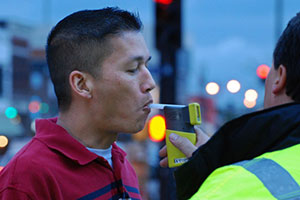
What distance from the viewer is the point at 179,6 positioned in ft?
19.0

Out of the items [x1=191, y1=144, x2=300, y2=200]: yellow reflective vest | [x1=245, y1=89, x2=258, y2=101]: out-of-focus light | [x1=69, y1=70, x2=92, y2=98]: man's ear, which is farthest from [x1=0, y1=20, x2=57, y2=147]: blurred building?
[x1=191, y1=144, x2=300, y2=200]: yellow reflective vest

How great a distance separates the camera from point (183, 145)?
6.14 feet

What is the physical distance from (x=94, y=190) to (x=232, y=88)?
444cm

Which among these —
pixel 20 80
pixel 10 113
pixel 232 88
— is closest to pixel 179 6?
pixel 232 88

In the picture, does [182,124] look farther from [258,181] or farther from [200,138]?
[258,181]

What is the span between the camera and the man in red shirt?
5.97 ft

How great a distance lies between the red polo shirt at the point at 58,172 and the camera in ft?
5.32

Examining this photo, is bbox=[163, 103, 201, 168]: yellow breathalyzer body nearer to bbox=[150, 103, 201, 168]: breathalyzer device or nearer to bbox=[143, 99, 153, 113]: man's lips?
bbox=[150, 103, 201, 168]: breathalyzer device

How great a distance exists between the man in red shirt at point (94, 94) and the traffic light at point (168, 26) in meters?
3.89

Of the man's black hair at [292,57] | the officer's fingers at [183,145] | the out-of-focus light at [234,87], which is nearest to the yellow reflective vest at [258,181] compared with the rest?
the man's black hair at [292,57]

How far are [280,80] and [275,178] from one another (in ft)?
1.84

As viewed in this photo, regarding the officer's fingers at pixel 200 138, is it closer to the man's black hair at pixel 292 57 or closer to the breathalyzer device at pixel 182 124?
the breathalyzer device at pixel 182 124

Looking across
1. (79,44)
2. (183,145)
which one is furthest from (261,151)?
(79,44)

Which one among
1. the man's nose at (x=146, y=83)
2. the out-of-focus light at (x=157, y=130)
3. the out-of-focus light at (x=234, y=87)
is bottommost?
the out-of-focus light at (x=157, y=130)
